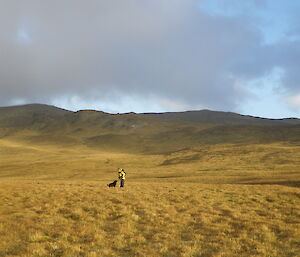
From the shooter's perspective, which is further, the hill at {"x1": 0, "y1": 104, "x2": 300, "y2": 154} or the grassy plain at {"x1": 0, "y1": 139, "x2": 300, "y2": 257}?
the hill at {"x1": 0, "y1": 104, "x2": 300, "y2": 154}

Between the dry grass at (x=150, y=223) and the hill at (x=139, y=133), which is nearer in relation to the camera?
the dry grass at (x=150, y=223)

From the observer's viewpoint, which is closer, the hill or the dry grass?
the dry grass

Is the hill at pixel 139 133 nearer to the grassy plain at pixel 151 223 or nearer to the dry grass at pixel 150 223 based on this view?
the grassy plain at pixel 151 223

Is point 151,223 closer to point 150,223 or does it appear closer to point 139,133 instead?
point 150,223

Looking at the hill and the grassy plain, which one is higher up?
the hill

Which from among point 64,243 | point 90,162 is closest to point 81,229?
point 64,243

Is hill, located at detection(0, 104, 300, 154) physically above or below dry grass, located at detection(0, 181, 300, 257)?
above

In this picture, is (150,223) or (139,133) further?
(139,133)

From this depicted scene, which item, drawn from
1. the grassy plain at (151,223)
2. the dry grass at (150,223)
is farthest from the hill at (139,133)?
the dry grass at (150,223)

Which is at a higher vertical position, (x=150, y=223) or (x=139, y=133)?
(x=139, y=133)

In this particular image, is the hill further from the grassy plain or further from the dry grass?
the dry grass

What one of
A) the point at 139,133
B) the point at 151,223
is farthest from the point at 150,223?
the point at 139,133

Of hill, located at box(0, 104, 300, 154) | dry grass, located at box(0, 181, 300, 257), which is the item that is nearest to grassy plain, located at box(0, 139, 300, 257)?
dry grass, located at box(0, 181, 300, 257)

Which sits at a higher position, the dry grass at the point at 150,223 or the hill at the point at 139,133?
the hill at the point at 139,133
